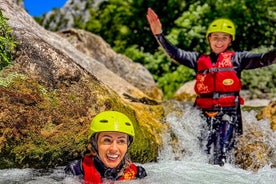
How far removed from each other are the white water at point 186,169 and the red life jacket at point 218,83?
0.44m

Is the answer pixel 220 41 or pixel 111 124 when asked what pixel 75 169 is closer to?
pixel 111 124

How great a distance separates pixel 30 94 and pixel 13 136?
1.90 ft

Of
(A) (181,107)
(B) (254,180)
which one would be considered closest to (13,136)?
(B) (254,180)

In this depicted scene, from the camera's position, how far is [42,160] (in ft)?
17.6

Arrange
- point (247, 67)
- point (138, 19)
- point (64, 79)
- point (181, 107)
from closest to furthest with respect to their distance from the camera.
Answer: point (64, 79)
point (247, 67)
point (181, 107)
point (138, 19)

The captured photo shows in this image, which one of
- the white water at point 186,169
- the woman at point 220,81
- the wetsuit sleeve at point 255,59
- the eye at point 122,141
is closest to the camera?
the eye at point 122,141

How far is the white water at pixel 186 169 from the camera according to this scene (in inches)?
196

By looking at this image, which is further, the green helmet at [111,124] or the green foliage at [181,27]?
the green foliage at [181,27]

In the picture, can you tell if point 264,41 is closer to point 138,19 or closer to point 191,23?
point 191,23

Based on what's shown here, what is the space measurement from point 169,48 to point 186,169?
1946 mm

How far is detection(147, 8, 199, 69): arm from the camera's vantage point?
6969 millimetres

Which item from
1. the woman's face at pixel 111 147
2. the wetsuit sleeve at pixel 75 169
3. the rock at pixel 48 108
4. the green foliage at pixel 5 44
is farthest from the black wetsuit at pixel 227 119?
the wetsuit sleeve at pixel 75 169

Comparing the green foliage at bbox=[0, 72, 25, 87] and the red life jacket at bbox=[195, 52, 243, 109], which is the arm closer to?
the red life jacket at bbox=[195, 52, 243, 109]

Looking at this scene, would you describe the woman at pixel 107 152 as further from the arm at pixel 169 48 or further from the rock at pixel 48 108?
the arm at pixel 169 48
